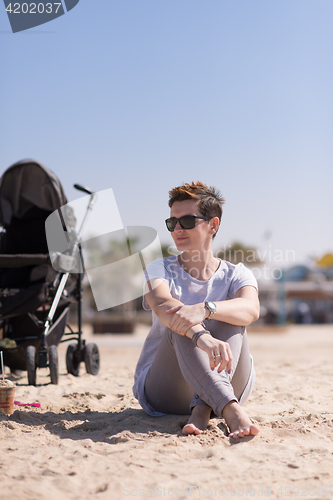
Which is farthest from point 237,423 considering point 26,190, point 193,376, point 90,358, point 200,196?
point 26,190

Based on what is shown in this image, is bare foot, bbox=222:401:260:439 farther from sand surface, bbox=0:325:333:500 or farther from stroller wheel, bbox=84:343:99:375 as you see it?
stroller wheel, bbox=84:343:99:375

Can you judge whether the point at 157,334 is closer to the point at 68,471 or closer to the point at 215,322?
the point at 215,322

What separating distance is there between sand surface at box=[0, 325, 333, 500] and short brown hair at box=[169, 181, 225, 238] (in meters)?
1.23

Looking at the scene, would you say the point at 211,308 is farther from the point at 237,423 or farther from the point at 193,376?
the point at 237,423

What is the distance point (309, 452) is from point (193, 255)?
1239 millimetres

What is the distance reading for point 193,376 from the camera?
2375mm

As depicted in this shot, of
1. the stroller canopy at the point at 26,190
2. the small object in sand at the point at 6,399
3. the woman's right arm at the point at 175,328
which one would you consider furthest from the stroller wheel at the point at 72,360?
the woman's right arm at the point at 175,328

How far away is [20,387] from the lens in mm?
4184

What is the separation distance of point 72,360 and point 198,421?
2.74m

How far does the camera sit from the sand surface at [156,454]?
178 cm

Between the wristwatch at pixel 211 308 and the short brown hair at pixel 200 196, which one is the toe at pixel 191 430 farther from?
the short brown hair at pixel 200 196

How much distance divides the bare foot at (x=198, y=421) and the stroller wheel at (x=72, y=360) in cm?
266

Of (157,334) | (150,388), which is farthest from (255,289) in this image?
(150,388)

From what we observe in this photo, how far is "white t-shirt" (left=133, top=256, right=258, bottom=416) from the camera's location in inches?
108
